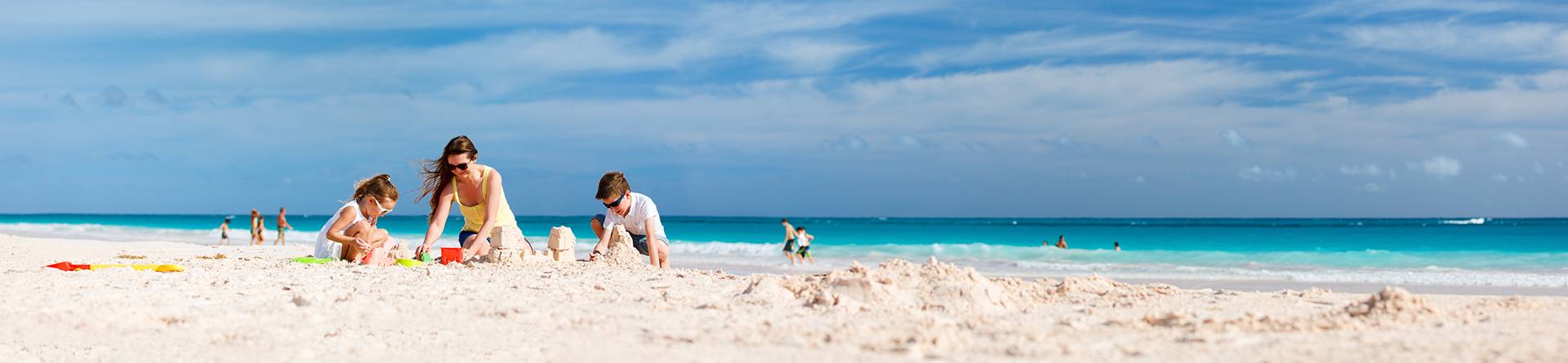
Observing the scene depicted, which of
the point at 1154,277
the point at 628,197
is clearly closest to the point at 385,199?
the point at 628,197

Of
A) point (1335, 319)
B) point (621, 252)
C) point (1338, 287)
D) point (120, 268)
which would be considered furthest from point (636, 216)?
point (1338, 287)

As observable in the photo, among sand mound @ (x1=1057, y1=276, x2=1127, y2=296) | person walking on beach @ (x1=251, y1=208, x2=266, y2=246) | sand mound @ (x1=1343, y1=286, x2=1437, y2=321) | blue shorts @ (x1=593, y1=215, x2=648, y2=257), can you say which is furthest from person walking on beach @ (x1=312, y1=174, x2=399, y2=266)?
person walking on beach @ (x1=251, y1=208, x2=266, y2=246)

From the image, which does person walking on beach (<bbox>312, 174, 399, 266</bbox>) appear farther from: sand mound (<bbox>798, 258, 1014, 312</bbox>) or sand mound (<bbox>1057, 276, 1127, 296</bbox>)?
sand mound (<bbox>1057, 276, 1127, 296</bbox>)

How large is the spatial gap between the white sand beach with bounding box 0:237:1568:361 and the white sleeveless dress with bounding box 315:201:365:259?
1604mm

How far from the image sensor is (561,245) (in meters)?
7.68

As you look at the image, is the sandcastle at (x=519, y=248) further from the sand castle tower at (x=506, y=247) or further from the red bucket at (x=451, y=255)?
the red bucket at (x=451, y=255)

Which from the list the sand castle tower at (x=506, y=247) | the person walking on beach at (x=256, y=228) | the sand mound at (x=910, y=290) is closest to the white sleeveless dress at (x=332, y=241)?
the sand castle tower at (x=506, y=247)

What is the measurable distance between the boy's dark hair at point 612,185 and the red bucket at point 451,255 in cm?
109

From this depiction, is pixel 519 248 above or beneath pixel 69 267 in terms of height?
above

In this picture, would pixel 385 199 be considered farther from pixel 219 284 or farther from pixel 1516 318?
pixel 1516 318

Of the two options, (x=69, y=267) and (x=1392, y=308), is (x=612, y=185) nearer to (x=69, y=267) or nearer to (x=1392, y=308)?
(x=69, y=267)

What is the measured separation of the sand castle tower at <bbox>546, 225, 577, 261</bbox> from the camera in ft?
25.1

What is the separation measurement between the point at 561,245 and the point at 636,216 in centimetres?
72

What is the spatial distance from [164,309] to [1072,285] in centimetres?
421
